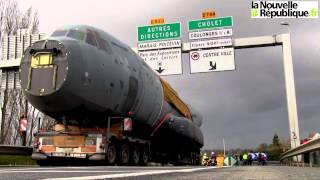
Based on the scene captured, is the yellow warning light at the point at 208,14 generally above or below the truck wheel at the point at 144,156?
above

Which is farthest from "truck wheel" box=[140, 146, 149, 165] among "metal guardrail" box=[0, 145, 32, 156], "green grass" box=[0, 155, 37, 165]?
"green grass" box=[0, 155, 37, 165]

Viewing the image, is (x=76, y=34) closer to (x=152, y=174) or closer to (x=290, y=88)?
(x=152, y=174)

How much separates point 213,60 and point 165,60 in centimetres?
254

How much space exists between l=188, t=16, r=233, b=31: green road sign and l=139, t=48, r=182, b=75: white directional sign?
1.48 meters

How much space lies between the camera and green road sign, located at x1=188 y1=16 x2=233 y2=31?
22531mm

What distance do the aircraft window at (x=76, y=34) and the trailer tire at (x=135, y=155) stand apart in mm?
3932

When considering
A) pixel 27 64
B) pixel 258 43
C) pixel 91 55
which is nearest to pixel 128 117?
pixel 91 55

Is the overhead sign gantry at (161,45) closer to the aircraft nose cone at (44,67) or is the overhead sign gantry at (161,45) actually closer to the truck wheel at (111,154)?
the truck wheel at (111,154)

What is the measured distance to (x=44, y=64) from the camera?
10797 millimetres

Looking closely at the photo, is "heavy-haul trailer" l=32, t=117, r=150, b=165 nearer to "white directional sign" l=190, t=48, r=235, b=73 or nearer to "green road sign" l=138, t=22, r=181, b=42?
"white directional sign" l=190, t=48, r=235, b=73

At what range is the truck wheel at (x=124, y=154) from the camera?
40.6 ft

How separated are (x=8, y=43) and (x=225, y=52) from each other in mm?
12762

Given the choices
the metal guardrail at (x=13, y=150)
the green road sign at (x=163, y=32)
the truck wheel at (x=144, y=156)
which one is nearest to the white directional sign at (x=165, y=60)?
the green road sign at (x=163, y=32)

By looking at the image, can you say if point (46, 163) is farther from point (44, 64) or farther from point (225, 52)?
point (225, 52)
